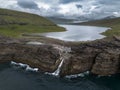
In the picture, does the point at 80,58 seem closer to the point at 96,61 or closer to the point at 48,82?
the point at 96,61

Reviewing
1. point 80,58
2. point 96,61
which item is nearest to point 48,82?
point 80,58

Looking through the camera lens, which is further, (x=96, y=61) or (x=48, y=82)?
(x=96, y=61)

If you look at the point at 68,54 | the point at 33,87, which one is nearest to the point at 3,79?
the point at 33,87

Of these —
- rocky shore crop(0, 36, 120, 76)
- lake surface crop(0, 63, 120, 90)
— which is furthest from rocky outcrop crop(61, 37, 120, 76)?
lake surface crop(0, 63, 120, 90)

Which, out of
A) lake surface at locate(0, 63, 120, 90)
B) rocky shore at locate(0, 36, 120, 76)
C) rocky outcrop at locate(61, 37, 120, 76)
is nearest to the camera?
lake surface at locate(0, 63, 120, 90)

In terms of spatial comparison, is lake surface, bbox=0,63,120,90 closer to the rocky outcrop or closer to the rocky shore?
the rocky outcrop

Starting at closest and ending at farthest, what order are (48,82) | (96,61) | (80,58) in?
1. (48,82)
2. (96,61)
3. (80,58)

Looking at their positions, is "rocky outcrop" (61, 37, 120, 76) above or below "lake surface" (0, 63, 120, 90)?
above

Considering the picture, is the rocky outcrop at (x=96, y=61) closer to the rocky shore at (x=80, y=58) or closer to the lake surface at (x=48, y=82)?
the rocky shore at (x=80, y=58)
